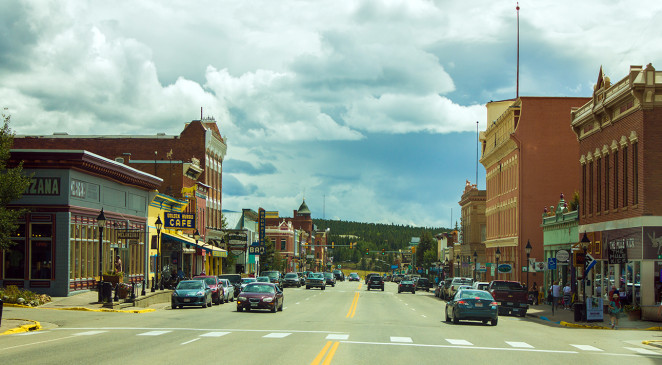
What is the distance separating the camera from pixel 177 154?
74250 millimetres

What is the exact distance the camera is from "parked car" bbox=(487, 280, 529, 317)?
40.7m

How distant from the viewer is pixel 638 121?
35844 mm

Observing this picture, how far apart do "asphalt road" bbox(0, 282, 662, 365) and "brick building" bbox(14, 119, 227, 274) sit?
3576cm

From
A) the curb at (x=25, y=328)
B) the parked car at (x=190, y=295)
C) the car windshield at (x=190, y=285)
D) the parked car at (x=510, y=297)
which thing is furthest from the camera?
the parked car at (x=510, y=297)

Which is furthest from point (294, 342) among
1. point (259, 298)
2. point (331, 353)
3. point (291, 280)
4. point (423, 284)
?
point (423, 284)

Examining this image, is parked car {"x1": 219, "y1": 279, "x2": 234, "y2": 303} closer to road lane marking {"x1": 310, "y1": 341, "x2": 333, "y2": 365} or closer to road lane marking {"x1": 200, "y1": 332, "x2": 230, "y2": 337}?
road lane marking {"x1": 200, "y1": 332, "x2": 230, "y2": 337}

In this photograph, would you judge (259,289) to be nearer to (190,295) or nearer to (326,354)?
(190,295)

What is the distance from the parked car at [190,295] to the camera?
38.2 metres

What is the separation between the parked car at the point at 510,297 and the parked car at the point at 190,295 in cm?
1508

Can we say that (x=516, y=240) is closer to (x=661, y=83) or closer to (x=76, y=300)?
(x=661, y=83)

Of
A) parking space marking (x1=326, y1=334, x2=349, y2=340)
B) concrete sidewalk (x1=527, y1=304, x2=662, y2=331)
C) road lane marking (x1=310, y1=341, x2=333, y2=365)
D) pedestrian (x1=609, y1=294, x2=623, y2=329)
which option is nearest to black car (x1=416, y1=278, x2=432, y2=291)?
concrete sidewalk (x1=527, y1=304, x2=662, y2=331)

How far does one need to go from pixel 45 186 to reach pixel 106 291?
657 centimetres

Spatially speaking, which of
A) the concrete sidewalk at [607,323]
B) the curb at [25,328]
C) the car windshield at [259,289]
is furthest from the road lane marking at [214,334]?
the concrete sidewalk at [607,323]

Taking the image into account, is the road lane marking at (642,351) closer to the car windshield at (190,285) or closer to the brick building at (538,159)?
the car windshield at (190,285)
